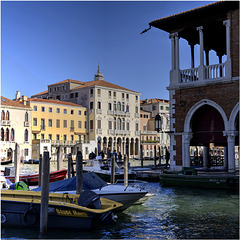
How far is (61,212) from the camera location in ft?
29.5

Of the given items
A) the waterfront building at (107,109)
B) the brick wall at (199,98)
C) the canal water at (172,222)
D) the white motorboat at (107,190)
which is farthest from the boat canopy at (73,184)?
the waterfront building at (107,109)

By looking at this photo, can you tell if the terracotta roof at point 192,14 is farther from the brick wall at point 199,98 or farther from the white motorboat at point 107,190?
the white motorboat at point 107,190

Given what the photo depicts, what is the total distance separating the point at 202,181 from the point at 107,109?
41.0 m

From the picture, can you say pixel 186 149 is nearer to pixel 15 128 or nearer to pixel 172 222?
pixel 172 222

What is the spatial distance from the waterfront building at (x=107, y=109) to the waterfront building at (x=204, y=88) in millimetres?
34907

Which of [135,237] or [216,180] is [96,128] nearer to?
[216,180]

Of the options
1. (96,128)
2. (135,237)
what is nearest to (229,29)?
(135,237)

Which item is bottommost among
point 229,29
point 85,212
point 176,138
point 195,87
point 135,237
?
point 135,237

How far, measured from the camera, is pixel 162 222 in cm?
1011

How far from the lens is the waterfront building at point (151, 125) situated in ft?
213

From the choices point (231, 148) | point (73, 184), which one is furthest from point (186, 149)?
point (73, 184)

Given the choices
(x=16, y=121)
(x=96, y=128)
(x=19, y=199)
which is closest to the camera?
(x=19, y=199)

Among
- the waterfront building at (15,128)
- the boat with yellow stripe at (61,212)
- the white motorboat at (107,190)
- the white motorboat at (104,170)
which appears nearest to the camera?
the boat with yellow stripe at (61,212)

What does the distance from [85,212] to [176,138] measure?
953cm
